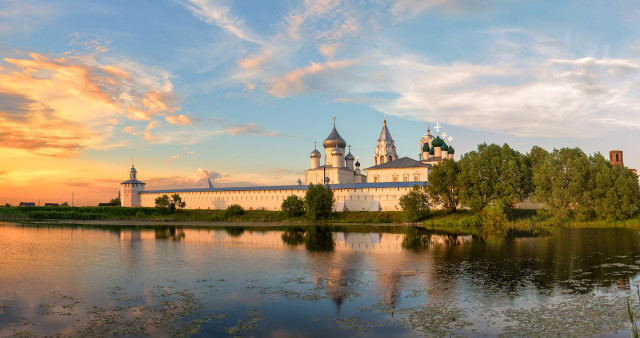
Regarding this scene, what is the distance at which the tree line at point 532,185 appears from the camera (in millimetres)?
37656

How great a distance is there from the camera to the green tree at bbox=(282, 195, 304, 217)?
1938 inches

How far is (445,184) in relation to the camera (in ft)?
144

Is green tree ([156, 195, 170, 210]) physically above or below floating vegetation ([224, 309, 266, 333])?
above

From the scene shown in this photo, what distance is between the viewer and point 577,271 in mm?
15422

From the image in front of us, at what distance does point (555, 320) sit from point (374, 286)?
5.00 m

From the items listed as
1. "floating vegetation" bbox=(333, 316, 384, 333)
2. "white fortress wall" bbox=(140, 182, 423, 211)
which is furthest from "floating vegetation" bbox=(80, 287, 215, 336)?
"white fortress wall" bbox=(140, 182, 423, 211)

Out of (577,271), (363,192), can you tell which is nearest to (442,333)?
(577,271)

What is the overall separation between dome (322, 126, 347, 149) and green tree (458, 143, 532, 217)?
922 inches

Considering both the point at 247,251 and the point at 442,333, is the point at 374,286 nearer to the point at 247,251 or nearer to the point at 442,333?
the point at 442,333

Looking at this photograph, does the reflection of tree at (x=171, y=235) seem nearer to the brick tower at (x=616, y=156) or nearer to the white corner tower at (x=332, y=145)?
the white corner tower at (x=332, y=145)

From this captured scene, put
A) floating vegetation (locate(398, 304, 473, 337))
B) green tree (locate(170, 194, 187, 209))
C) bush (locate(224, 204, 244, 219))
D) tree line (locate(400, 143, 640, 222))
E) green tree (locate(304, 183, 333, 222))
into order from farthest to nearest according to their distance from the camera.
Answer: green tree (locate(170, 194, 187, 209)) < bush (locate(224, 204, 244, 219)) < green tree (locate(304, 183, 333, 222)) < tree line (locate(400, 143, 640, 222)) < floating vegetation (locate(398, 304, 473, 337))

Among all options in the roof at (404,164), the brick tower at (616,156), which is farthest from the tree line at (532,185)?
the brick tower at (616,156)

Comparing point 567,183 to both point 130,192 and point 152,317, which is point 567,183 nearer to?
point 152,317

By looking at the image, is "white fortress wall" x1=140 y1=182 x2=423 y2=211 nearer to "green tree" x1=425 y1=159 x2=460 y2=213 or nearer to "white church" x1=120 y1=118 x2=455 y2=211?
"white church" x1=120 y1=118 x2=455 y2=211
